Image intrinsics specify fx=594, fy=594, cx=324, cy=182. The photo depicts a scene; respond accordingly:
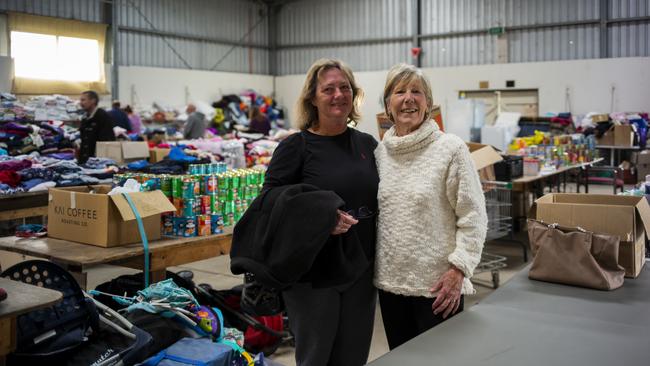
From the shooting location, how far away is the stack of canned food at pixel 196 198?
3346 mm

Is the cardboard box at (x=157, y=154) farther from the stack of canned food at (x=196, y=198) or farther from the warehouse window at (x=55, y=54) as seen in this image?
the warehouse window at (x=55, y=54)

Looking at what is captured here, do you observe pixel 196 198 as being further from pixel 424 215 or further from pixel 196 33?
pixel 196 33

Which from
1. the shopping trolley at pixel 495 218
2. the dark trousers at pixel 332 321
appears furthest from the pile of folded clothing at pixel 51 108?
the dark trousers at pixel 332 321

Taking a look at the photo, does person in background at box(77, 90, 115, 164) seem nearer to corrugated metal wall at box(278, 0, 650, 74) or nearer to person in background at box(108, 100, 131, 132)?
person in background at box(108, 100, 131, 132)

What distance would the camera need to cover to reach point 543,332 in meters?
1.72

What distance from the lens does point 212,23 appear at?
15555 millimetres

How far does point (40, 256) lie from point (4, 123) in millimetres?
4901

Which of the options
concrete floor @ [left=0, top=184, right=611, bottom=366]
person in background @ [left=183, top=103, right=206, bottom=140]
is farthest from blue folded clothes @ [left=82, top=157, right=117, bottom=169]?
person in background @ [left=183, top=103, right=206, bottom=140]

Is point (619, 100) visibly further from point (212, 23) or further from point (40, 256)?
point (40, 256)

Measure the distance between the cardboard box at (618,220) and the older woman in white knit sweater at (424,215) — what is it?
0.52 m

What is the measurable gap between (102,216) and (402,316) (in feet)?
5.61

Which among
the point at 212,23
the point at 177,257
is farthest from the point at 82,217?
the point at 212,23

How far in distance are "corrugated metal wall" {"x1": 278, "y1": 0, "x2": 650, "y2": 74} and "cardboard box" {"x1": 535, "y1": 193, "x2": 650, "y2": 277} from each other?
11.7m

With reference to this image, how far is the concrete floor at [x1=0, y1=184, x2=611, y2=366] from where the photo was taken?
3.69 m
